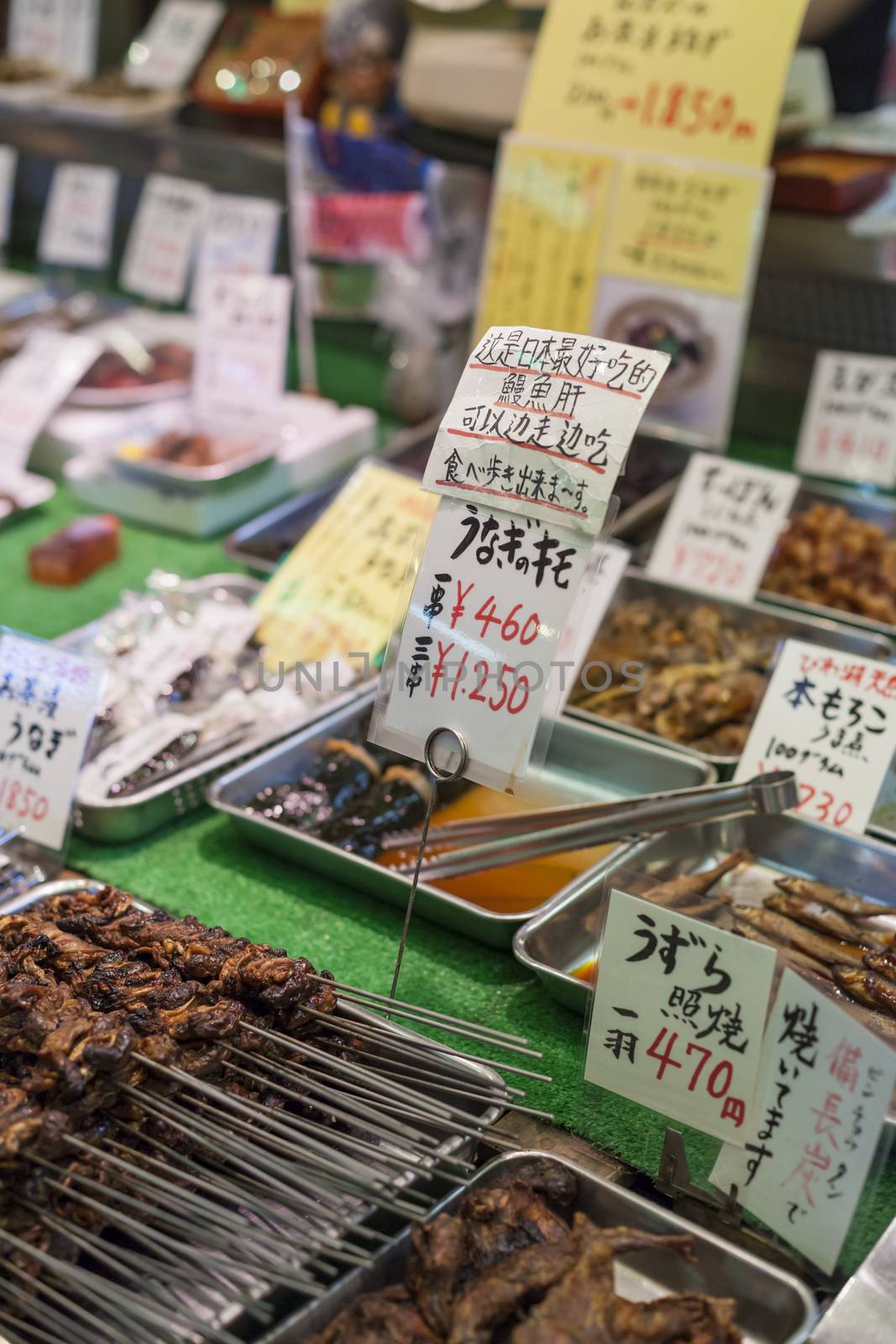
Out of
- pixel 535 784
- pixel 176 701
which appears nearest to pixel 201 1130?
pixel 535 784

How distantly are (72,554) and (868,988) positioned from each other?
8.78 feet

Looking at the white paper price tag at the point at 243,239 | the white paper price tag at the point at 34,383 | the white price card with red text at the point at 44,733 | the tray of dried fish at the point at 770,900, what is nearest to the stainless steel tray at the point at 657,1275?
the tray of dried fish at the point at 770,900

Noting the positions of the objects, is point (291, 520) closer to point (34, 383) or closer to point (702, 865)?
point (34, 383)

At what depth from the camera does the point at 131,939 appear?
2.14 metres

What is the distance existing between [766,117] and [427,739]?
2.62 meters

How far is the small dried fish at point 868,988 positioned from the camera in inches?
85.0

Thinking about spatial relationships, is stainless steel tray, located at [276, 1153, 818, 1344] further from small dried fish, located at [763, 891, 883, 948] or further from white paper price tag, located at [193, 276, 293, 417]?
white paper price tag, located at [193, 276, 293, 417]

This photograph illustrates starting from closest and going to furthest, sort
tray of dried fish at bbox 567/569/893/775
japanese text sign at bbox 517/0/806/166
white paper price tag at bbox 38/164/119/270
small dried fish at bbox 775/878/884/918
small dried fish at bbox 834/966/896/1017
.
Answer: small dried fish at bbox 834/966/896/1017 → small dried fish at bbox 775/878/884/918 → tray of dried fish at bbox 567/569/893/775 → japanese text sign at bbox 517/0/806/166 → white paper price tag at bbox 38/164/119/270

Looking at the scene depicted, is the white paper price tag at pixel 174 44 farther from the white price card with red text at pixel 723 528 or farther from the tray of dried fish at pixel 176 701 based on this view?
the white price card with red text at pixel 723 528

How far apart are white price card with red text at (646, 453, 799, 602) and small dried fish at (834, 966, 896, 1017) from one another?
1.45m

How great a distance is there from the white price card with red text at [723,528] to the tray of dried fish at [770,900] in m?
0.98

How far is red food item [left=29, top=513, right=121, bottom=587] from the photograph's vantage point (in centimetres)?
388

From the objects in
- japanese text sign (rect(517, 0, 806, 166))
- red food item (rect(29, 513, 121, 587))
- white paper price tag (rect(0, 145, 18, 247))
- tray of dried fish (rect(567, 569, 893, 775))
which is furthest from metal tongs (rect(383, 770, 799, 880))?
white paper price tag (rect(0, 145, 18, 247))

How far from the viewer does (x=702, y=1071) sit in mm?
1786
